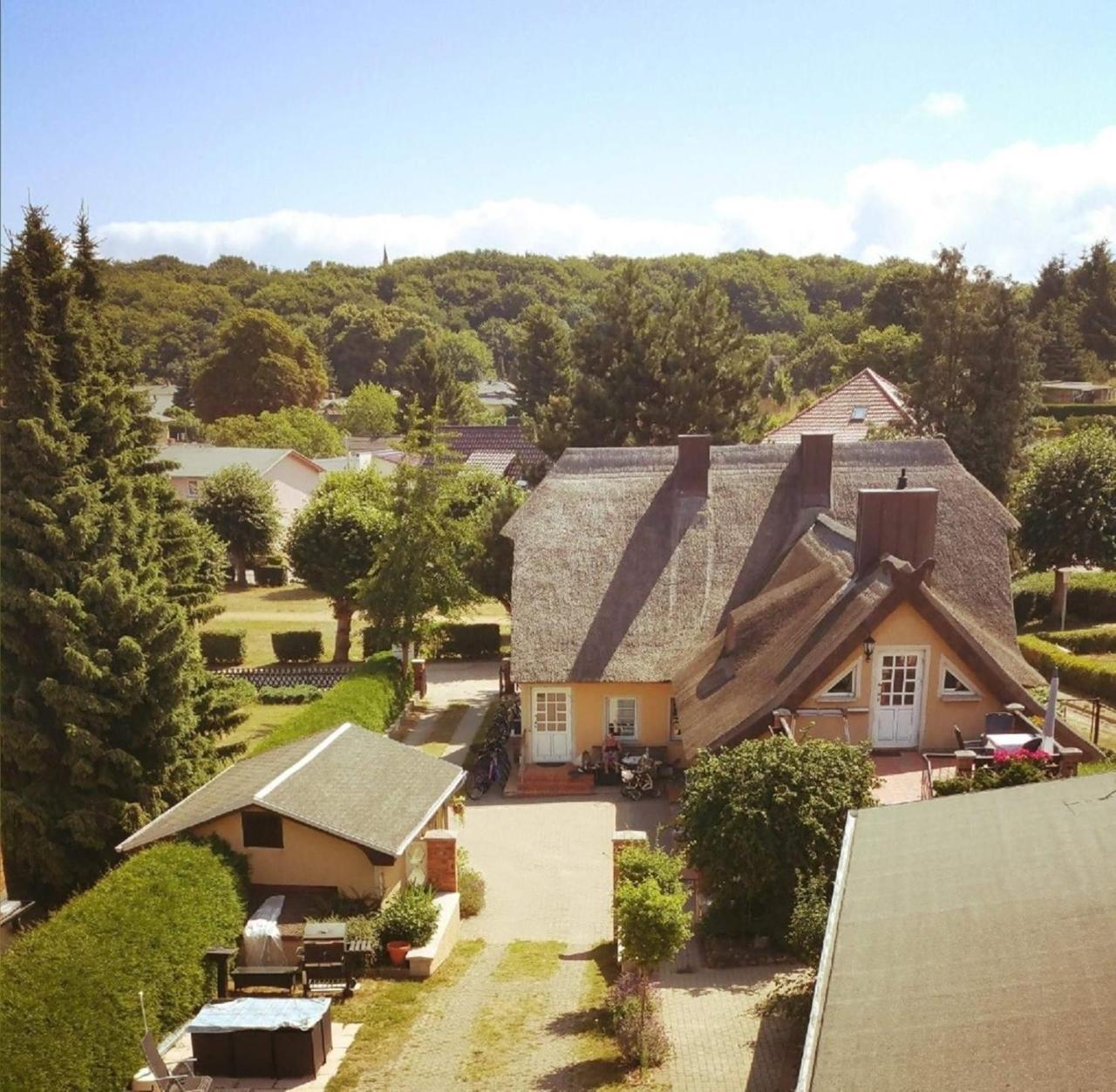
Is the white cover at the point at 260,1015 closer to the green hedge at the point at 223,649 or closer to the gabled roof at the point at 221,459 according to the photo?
the green hedge at the point at 223,649

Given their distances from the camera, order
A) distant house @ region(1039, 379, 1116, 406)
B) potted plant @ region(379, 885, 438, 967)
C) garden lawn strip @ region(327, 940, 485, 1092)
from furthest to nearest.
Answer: distant house @ region(1039, 379, 1116, 406) → potted plant @ region(379, 885, 438, 967) → garden lawn strip @ region(327, 940, 485, 1092)

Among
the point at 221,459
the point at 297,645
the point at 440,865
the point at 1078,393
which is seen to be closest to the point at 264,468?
the point at 221,459

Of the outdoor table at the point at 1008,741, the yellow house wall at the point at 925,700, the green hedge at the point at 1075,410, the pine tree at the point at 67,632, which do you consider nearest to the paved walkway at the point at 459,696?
the pine tree at the point at 67,632

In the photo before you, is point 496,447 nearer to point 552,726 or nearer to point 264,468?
point 264,468

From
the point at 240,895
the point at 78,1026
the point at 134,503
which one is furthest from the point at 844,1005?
the point at 134,503

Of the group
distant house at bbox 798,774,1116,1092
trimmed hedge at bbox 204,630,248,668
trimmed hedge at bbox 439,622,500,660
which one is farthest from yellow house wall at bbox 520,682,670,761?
trimmed hedge at bbox 204,630,248,668

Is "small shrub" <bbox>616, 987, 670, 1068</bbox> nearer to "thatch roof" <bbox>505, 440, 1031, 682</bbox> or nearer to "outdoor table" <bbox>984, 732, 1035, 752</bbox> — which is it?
"outdoor table" <bbox>984, 732, 1035, 752</bbox>
